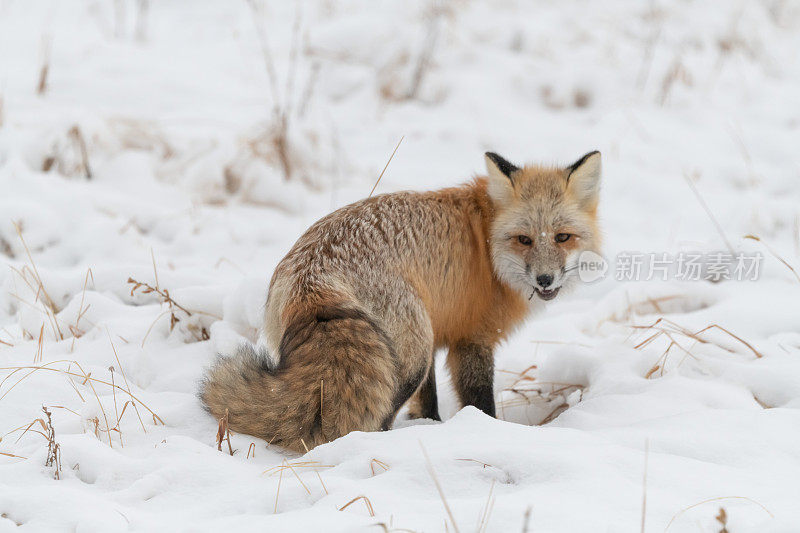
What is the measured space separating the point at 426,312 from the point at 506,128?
5.30 meters

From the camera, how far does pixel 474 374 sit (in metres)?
3.85

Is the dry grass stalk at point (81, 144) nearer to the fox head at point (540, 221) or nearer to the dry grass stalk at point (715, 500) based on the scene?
the fox head at point (540, 221)

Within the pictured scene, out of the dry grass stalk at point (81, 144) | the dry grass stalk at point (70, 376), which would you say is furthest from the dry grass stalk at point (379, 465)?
the dry grass stalk at point (81, 144)

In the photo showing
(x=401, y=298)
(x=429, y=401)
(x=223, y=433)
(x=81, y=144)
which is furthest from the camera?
(x=81, y=144)

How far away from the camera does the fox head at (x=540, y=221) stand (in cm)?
379

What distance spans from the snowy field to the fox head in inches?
19.7

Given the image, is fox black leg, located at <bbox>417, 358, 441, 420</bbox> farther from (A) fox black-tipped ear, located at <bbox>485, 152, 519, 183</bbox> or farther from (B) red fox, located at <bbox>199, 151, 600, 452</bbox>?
(A) fox black-tipped ear, located at <bbox>485, 152, 519, 183</bbox>

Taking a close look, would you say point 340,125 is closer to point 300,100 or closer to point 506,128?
point 300,100

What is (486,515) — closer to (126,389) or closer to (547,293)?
(547,293)

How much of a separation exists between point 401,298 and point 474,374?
774 mm

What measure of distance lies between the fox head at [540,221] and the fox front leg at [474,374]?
17.4 inches

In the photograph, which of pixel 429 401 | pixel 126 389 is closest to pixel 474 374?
pixel 429 401

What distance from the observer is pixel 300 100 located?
27.8 ft

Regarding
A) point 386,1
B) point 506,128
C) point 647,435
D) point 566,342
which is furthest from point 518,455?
point 386,1
